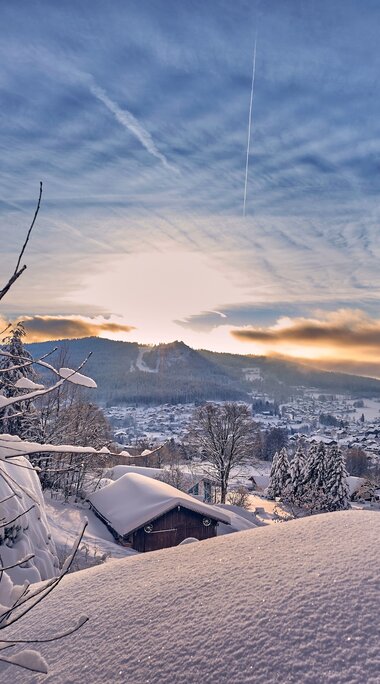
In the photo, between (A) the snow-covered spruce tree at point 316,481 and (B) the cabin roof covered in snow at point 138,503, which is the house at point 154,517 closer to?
(B) the cabin roof covered in snow at point 138,503

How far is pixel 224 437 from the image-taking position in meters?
34.3

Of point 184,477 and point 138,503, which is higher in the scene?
point 138,503

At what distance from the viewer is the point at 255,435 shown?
36844 mm

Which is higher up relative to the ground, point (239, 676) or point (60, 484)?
point (239, 676)

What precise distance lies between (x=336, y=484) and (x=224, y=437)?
11.7m

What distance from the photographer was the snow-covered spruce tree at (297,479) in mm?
40281

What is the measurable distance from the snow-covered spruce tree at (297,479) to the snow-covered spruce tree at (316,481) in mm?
496

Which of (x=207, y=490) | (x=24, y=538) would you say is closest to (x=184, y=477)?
(x=207, y=490)

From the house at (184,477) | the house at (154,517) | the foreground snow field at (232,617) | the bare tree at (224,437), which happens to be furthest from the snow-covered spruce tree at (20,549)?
the house at (184,477)

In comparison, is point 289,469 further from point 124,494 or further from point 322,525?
point 322,525

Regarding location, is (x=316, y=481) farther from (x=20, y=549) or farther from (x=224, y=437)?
(x=20, y=549)

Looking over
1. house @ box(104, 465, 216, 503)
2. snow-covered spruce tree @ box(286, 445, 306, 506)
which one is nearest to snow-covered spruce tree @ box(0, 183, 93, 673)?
house @ box(104, 465, 216, 503)

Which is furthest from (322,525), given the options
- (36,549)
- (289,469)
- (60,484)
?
(289,469)

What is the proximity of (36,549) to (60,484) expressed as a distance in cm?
1933
